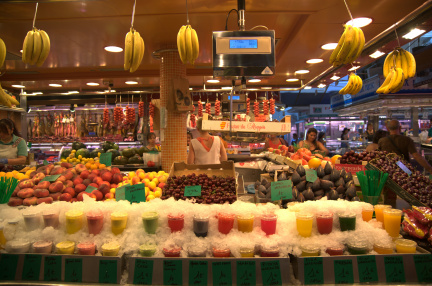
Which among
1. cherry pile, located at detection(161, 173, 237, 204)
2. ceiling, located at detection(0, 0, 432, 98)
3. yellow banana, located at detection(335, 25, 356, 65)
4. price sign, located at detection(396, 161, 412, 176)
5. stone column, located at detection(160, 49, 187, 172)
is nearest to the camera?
cherry pile, located at detection(161, 173, 237, 204)

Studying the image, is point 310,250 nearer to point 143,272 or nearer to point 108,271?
point 143,272

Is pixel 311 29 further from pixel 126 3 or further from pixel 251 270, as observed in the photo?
pixel 251 270

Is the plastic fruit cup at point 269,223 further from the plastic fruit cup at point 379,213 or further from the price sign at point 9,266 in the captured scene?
the price sign at point 9,266

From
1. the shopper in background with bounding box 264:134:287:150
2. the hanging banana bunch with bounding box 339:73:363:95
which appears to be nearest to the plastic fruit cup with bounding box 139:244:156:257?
the hanging banana bunch with bounding box 339:73:363:95

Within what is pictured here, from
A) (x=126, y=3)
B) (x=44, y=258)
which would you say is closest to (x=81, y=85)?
(x=126, y=3)

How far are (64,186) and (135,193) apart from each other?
991 mm

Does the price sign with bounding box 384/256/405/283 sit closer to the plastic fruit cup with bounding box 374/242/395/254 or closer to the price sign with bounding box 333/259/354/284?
the plastic fruit cup with bounding box 374/242/395/254

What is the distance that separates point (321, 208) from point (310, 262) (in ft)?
1.20

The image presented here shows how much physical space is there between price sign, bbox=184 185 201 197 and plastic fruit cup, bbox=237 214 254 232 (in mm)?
661

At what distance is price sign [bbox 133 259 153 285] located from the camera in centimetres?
153

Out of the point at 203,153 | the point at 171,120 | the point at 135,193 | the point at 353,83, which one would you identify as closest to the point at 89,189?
the point at 135,193

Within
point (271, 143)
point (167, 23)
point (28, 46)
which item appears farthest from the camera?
point (271, 143)

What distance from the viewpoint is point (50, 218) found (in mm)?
1798

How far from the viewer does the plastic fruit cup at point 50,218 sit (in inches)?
70.4
